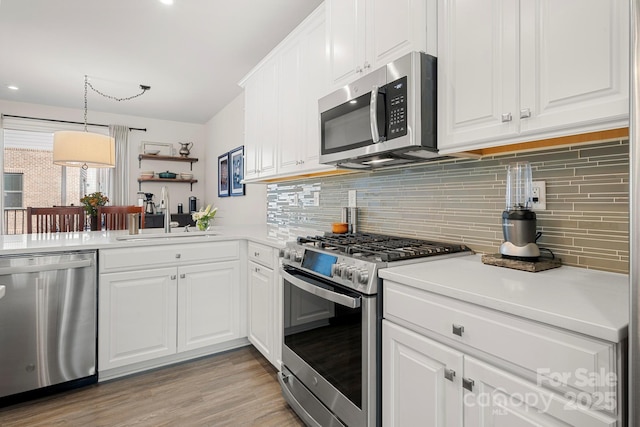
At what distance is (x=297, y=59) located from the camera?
7.57 feet

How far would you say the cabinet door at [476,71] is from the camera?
3.68ft

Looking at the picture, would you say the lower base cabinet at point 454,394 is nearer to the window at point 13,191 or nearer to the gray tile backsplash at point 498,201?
the gray tile backsplash at point 498,201

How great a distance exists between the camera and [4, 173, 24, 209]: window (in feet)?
15.7

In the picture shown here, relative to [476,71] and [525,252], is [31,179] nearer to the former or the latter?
[476,71]

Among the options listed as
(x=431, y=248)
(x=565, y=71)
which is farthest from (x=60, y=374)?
(x=565, y=71)

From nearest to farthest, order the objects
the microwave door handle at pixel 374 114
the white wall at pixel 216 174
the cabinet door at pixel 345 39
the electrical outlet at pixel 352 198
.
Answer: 1. the microwave door handle at pixel 374 114
2. the cabinet door at pixel 345 39
3. the electrical outlet at pixel 352 198
4. the white wall at pixel 216 174

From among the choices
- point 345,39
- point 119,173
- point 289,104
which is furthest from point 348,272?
point 119,173

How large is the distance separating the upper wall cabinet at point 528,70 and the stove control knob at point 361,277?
0.60 metres

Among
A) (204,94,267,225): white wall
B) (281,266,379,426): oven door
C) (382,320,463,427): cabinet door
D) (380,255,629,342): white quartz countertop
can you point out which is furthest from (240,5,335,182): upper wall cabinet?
(382,320,463,427): cabinet door

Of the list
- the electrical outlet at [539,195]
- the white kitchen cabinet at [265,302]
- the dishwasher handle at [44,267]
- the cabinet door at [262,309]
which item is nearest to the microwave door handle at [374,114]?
the electrical outlet at [539,195]

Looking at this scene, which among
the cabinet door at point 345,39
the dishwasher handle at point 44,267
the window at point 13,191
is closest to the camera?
the cabinet door at point 345,39

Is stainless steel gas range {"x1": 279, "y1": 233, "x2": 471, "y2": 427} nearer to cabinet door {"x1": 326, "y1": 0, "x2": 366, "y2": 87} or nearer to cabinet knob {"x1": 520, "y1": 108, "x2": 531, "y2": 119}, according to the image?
cabinet knob {"x1": 520, "y1": 108, "x2": 531, "y2": 119}

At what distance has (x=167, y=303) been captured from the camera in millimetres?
2277

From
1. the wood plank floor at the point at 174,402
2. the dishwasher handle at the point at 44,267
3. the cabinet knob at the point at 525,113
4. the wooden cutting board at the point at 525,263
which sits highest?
the cabinet knob at the point at 525,113
